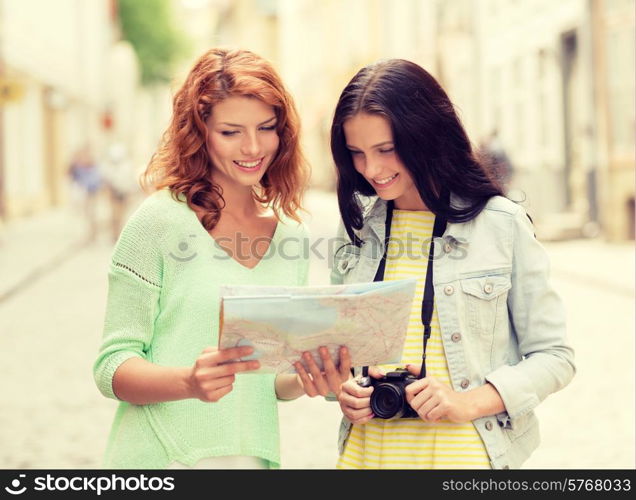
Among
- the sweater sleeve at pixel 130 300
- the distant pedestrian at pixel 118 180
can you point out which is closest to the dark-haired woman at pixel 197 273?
the sweater sleeve at pixel 130 300

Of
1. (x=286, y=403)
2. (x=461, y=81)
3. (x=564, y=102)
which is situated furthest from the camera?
(x=461, y=81)

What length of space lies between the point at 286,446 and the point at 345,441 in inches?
130

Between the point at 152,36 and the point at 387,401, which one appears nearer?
the point at 387,401

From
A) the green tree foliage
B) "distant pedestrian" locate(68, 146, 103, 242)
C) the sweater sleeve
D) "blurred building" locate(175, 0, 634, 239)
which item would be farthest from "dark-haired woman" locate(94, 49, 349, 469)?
the green tree foliage

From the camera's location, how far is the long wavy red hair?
256cm

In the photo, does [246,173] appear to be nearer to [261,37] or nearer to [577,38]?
[577,38]

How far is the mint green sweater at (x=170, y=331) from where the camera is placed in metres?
2.49

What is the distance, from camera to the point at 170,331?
2.53 metres

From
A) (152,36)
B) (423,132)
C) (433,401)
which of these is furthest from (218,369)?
(152,36)

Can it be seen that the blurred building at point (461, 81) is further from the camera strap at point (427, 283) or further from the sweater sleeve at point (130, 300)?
the sweater sleeve at point (130, 300)

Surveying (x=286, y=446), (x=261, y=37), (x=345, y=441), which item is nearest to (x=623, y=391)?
(x=286, y=446)

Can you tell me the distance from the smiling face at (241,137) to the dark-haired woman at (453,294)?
0.55 feet

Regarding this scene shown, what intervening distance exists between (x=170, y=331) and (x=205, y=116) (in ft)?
1.67

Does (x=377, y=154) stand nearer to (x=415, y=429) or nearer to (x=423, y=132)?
(x=423, y=132)
